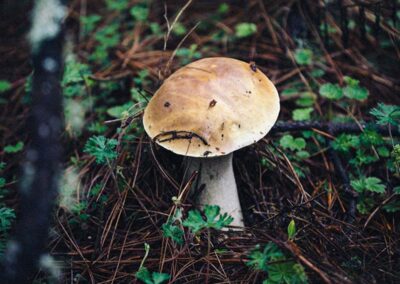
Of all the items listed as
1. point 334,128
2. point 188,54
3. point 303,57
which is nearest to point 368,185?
point 334,128

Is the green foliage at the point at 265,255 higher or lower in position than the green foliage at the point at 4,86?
lower

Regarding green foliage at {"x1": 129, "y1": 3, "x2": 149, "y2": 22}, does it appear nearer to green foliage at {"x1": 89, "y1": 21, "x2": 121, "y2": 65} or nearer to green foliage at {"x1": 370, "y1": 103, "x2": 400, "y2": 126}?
green foliage at {"x1": 89, "y1": 21, "x2": 121, "y2": 65}

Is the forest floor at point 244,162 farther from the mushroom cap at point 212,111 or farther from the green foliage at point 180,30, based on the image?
the mushroom cap at point 212,111

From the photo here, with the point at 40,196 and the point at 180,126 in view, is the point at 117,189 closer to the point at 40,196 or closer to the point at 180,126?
the point at 180,126

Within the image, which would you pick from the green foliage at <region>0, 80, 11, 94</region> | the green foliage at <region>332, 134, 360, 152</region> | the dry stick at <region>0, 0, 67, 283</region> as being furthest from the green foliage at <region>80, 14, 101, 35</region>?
the dry stick at <region>0, 0, 67, 283</region>

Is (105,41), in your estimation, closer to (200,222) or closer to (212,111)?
(212,111)

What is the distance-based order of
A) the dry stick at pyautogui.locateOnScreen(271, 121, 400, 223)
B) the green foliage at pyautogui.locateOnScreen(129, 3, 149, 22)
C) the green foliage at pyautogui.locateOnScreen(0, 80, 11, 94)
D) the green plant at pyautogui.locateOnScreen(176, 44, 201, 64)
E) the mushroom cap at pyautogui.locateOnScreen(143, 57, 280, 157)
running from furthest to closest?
the green foliage at pyautogui.locateOnScreen(129, 3, 149, 22) < the green foliage at pyautogui.locateOnScreen(0, 80, 11, 94) < the green plant at pyautogui.locateOnScreen(176, 44, 201, 64) < the dry stick at pyautogui.locateOnScreen(271, 121, 400, 223) < the mushroom cap at pyautogui.locateOnScreen(143, 57, 280, 157)

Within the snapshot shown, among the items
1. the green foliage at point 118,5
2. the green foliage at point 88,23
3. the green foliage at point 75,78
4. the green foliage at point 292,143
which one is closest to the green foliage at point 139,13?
the green foliage at point 118,5
